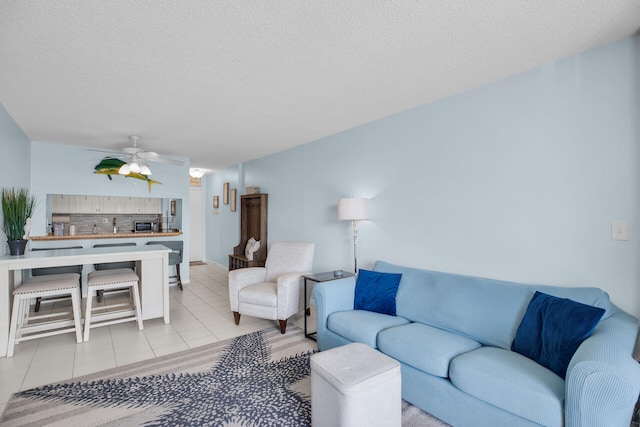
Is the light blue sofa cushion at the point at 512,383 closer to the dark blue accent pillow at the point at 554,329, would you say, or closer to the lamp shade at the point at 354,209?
the dark blue accent pillow at the point at 554,329

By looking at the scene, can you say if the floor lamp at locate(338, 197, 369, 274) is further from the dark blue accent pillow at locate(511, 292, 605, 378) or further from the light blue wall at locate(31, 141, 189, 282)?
the light blue wall at locate(31, 141, 189, 282)

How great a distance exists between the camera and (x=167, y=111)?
10.2 feet

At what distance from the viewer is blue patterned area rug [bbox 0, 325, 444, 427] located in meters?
1.94

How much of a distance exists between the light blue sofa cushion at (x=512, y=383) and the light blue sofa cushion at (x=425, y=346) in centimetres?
7

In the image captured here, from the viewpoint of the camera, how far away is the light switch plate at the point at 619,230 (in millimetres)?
1865

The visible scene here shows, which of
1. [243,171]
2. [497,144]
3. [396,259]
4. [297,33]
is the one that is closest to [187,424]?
[396,259]

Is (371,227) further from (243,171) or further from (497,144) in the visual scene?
(243,171)

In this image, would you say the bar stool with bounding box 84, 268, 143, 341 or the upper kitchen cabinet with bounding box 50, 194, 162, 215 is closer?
the bar stool with bounding box 84, 268, 143, 341

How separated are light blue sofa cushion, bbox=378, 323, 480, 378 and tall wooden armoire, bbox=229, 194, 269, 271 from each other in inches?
127

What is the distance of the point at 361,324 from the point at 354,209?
48.8 inches

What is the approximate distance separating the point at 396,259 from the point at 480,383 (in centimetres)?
160

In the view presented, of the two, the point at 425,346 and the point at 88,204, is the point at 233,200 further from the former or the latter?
the point at 425,346

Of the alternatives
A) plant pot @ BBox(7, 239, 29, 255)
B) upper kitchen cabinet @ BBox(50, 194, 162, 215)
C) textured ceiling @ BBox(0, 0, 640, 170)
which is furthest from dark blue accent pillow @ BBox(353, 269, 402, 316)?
upper kitchen cabinet @ BBox(50, 194, 162, 215)

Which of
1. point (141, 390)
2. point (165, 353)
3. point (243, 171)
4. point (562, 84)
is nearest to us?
point (562, 84)
